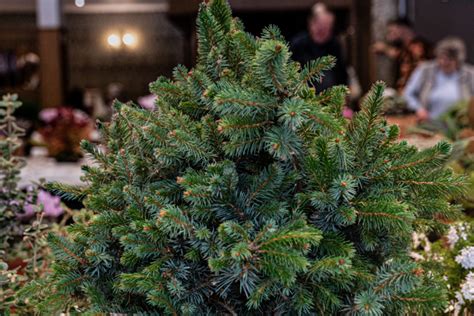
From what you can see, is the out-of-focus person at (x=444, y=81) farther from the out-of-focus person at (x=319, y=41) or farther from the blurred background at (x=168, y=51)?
the out-of-focus person at (x=319, y=41)

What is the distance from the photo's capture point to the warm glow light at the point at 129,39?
1170cm

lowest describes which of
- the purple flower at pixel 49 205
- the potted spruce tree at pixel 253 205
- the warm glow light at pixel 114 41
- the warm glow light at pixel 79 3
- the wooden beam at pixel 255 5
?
the warm glow light at pixel 114 41

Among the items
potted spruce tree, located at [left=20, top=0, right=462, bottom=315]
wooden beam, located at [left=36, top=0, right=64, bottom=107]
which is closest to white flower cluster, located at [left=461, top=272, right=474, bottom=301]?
potted spruce tree, located at [left=20, top=0, right=462, bottom=315]

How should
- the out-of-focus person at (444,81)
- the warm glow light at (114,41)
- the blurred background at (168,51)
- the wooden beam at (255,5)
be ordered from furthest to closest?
1. the warm glow light at (114,41)
2. the wooden beam at (255,5)
3. the out-of-focus person at (444,81)
4. the blurred background at (168,51)

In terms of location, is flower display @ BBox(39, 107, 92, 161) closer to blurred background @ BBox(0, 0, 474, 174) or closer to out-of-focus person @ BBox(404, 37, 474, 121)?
blurred background @ BBox(0, 0, 474, 174)

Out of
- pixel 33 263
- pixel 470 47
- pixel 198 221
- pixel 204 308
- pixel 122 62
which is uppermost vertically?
pixel 198 221

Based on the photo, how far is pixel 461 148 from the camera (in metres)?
1.97

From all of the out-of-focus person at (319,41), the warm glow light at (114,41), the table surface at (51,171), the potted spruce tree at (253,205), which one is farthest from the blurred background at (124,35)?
the potted spruce tree at (253,205)

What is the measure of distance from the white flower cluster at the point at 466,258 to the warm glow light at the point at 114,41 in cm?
1117

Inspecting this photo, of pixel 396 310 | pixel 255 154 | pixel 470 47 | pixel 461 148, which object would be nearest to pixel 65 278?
pixel 255 154

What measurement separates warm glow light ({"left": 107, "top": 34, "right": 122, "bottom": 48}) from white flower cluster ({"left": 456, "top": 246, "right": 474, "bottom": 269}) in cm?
1117

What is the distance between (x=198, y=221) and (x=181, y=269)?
0.22ft

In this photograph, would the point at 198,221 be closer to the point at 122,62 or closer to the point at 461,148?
the point at 461,148

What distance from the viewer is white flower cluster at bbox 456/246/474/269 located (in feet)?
3.85
